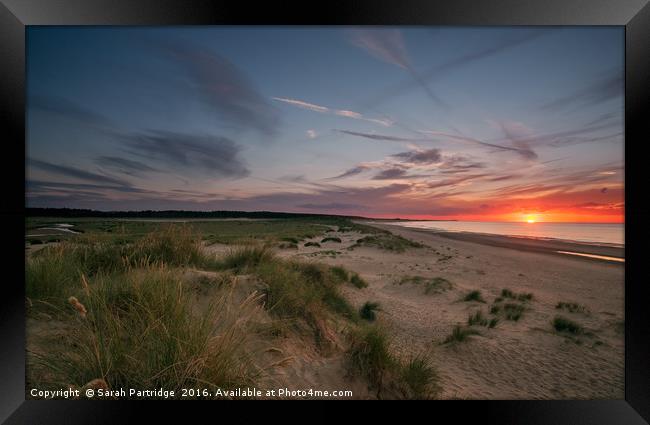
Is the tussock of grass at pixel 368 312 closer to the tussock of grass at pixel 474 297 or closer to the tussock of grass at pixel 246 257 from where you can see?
the tussock of grass at pixel 246 257

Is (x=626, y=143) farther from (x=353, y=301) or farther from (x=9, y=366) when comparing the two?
(x=9, y=366)

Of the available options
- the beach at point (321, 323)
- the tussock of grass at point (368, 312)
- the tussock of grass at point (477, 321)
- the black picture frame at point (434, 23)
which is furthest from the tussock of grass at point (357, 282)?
the black picture frame at point (434, 23)

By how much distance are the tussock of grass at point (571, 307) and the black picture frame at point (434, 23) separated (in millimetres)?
3715

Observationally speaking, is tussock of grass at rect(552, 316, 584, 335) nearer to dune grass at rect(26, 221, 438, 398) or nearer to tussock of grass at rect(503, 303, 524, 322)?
tussock of grass at rect(503, 303, 524, 322)

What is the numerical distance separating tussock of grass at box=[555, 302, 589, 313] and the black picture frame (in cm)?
372

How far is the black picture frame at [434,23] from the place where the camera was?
180 cm

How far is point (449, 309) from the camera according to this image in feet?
16.2

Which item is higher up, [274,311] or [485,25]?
[485,25]

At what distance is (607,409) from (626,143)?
70.5 inches

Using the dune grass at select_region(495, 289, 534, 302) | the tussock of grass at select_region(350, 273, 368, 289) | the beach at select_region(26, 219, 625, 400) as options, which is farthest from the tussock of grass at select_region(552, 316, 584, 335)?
the tussock of grass at select_region(350, 273, 368, 289)

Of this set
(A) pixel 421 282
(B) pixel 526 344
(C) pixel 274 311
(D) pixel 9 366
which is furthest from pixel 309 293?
(A) pixel 421 282

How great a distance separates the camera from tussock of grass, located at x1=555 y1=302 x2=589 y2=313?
15.7ft

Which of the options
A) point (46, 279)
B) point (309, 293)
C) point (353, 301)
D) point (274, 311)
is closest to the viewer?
point (46, 279)

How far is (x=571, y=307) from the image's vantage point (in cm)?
505
